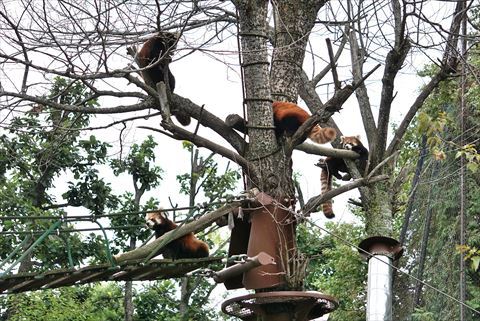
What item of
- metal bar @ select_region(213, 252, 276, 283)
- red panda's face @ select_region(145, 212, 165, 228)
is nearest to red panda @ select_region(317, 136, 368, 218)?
red panda's face @ select_region(145, 212, 165, 228)

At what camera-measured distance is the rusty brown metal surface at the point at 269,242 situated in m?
5.14

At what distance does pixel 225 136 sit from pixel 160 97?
578 mm

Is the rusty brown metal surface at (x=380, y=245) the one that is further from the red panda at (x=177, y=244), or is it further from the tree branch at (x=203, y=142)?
the red panda at (x=177, y=244)

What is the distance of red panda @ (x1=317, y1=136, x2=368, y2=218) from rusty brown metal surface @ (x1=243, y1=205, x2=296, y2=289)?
1.79 meters

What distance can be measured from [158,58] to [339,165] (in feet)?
9.83

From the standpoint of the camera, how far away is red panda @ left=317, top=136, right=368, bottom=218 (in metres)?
7.40

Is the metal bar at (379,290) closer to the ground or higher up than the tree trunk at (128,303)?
closer to the ground

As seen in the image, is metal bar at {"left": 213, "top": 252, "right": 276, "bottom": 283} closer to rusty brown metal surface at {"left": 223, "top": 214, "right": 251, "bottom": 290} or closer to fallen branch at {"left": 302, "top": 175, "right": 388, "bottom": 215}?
rusty brown metal surface at {"left": 223, "top": 214, "right": 251, "bottom": 290}

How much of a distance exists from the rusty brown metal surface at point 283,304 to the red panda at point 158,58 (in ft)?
4.22

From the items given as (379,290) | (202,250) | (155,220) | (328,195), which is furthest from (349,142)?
(379,290)

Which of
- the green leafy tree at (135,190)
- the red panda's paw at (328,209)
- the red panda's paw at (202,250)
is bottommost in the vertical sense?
the red panda's paw at (202,250)

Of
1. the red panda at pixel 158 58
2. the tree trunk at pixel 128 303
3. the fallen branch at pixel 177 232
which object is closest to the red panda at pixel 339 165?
the red panda at pixel 158 58

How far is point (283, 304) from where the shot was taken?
5035mm

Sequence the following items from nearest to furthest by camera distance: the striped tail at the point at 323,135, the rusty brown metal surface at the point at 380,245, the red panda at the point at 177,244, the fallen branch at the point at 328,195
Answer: the rusty brown metal surface at the point at 380,245 → the fallen branch at the point at 328,195 → the striped tail at the point at 323,135 → the red panda at the point at 177,244
